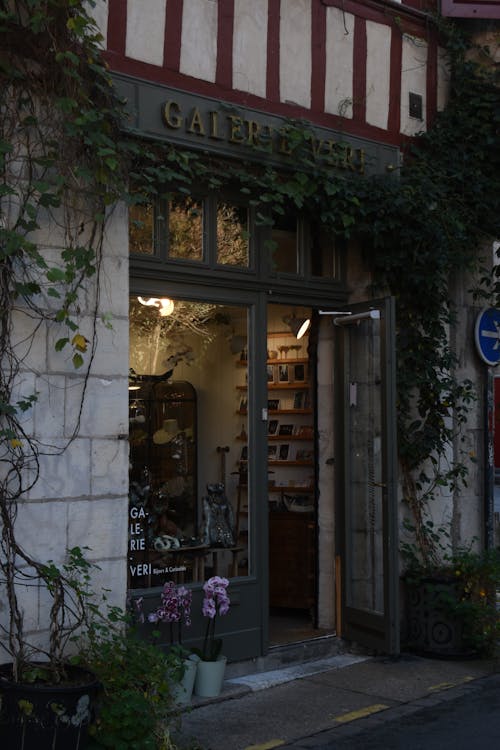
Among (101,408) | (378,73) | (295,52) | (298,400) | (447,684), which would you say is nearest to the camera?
(101,408)

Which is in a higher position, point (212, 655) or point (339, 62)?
point (339, 62)

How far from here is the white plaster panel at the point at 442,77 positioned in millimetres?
8234

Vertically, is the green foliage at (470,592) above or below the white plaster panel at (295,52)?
below

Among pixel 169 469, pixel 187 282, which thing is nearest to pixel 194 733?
pixel 169 469

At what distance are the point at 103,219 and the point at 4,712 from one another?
2.68 metres

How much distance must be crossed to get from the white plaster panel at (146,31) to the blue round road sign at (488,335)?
3.43m

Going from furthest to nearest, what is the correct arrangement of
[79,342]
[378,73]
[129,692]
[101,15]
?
[378,73] → [101,15] → [79,342] → [129,692]

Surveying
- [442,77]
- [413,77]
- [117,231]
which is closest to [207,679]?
[117,231]

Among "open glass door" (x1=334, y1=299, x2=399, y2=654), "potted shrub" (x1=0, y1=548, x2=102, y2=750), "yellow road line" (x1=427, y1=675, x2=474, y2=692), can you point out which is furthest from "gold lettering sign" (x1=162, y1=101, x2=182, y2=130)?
"yellow road line" (x1=427, y1=675, x2=474, y2=692)

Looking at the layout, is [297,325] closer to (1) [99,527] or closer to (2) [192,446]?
(2) [192,446]

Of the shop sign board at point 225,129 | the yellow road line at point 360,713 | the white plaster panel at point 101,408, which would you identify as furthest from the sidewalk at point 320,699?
the shop sign board at point 225,129

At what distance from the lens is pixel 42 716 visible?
457 centimetres

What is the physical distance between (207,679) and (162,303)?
7.86 ft

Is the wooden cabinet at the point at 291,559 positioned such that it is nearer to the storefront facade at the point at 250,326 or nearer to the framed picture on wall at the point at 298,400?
the storefront facade at the point at 250,326
